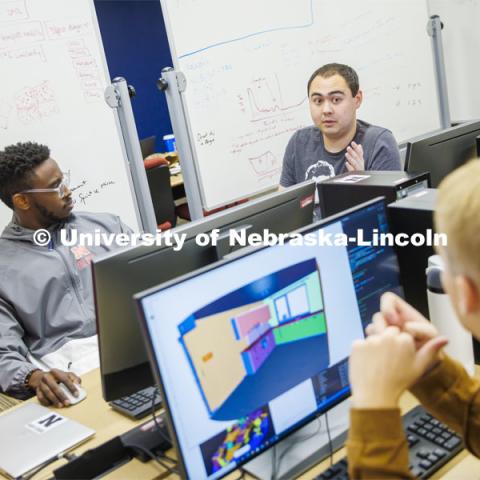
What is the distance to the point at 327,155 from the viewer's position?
107 inches

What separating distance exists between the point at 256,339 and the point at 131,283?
341 millimetres

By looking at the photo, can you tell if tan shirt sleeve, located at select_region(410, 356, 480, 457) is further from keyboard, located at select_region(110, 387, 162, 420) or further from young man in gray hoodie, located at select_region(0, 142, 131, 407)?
young man in gray hoodie, located at select_region(0, 142, 131, 407)

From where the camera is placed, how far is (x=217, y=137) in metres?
3.06

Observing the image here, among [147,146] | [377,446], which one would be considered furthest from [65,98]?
[147,146]

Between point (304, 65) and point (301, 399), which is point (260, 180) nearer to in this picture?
point (304, 65)

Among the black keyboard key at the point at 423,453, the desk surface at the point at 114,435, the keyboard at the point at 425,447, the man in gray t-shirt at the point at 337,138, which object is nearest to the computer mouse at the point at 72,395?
the desk surface at the point at 114,435

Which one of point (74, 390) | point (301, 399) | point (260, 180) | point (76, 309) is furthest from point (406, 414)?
point (260, 180)

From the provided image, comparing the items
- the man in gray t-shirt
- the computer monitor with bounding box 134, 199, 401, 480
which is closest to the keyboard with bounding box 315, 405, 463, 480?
the computer monitor with bounding box 134, 199, 401, 480

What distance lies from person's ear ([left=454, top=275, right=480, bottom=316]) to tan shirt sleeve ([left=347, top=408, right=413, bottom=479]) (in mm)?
177

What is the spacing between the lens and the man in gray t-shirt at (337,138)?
8.58ft

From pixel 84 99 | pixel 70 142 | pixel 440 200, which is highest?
pixel 84 99

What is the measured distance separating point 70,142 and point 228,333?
1.83 m

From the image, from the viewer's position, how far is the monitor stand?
1.15m

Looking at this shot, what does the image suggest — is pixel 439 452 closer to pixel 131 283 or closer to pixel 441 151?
pixel 131 283
